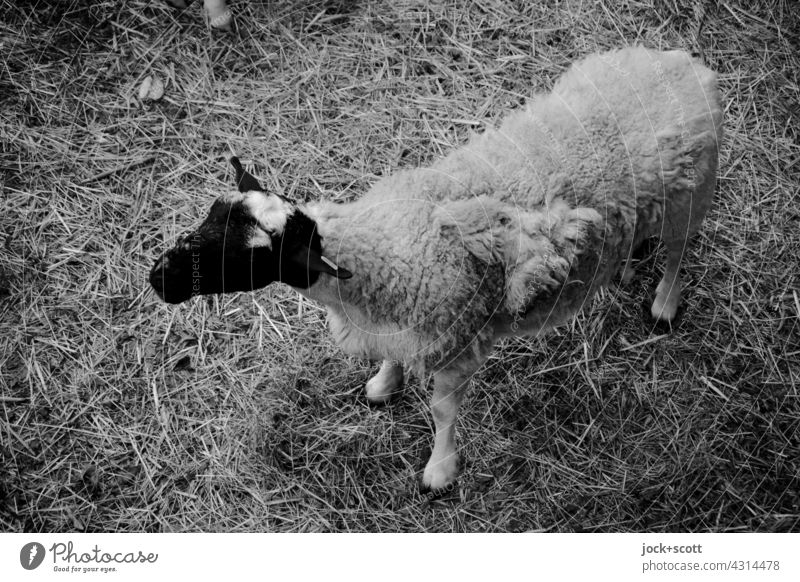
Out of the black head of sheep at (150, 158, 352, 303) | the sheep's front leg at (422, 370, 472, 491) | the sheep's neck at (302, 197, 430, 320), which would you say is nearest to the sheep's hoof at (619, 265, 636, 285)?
the sheep's front leg at (422, 370, 472, 491)

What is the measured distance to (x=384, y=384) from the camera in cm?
204

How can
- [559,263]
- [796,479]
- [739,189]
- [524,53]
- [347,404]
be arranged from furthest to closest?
[524,53] < [739,189] < [347,404] < [796,479] < [559,263]

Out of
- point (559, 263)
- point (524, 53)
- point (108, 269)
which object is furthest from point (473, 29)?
point (108, 269)

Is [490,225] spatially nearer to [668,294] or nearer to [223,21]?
[668,294]

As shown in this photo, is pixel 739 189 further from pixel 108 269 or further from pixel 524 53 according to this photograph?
pixel 108 269

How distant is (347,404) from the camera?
81.7 inches

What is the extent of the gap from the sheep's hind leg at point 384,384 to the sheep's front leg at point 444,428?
0.17 meters

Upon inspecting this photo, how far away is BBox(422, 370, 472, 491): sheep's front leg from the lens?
5.72 feet

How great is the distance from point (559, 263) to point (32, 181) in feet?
5.64

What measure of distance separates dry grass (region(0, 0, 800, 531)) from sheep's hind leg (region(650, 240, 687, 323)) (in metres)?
0.05
